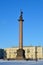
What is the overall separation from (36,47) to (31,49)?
2.67m

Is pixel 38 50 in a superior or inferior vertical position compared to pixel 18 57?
superior

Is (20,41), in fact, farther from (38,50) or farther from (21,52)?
(38,50)

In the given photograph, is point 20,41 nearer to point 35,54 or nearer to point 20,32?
point 20,32

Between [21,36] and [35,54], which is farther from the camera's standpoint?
[35,54]

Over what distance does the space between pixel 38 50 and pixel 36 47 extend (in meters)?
1.91

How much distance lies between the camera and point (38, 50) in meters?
124

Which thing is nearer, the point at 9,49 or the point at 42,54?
the point at 42,54

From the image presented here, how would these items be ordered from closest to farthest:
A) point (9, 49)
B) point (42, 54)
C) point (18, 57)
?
point (18, 57) < point (42, 54) < point (9, 49)

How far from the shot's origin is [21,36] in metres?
63.3

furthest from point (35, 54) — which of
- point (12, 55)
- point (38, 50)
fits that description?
point (12, 55)

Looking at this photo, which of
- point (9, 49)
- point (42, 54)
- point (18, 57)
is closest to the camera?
point (18, 57)

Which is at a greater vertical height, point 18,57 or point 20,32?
point 20,32

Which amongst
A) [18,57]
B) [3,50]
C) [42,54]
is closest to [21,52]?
[18,57]

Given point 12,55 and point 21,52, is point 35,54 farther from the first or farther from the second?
point 21,52
